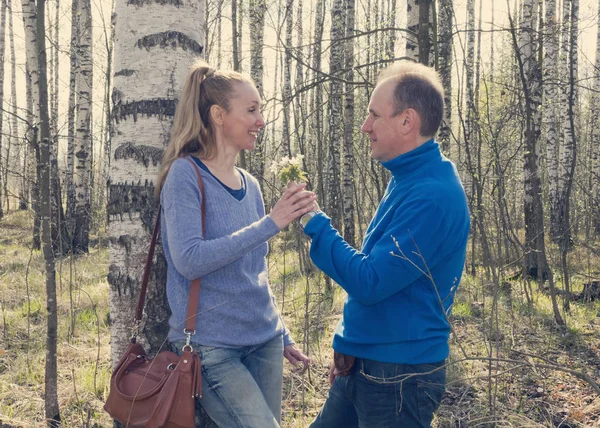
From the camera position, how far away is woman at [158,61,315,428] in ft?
5.85

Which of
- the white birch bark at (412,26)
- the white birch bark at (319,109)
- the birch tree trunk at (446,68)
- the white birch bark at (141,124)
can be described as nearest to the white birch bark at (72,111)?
the white birch bark at (319,109)

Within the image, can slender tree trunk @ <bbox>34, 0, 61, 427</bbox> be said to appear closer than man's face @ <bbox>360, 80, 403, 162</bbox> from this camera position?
No

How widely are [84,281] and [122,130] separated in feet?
19.4

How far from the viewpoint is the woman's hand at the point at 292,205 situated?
1.85m

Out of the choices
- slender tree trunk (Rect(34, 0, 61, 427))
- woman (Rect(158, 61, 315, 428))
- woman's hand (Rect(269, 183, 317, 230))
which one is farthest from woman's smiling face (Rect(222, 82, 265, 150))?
slender tree trunk (Rect(34, 0, 61, 427))

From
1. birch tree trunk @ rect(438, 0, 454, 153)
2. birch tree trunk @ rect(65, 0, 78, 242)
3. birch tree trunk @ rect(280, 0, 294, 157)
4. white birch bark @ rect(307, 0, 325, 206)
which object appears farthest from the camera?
birch tree trunk @ rect(65, 0, 78, 242)

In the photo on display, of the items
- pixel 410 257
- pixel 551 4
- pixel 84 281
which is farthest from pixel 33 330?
pixel 551 4

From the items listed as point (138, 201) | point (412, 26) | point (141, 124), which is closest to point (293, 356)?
point (138, 201)

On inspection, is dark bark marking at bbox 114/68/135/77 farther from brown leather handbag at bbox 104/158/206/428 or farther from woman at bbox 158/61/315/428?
brown leather handbag at bbox 104/158/206/428

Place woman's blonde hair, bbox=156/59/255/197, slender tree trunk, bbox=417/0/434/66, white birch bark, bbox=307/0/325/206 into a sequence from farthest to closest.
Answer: white birch bark, bbox=307/0/325/206 < slender tree trunk, bbox=417/0/434/66 < woman's blonde hair, bbox=156/59/255/197

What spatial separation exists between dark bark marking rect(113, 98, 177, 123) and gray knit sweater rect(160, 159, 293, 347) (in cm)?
43

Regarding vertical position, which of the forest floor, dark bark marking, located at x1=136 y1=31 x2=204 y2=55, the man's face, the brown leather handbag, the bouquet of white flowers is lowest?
the forest floor

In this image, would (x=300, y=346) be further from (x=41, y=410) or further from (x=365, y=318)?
(x=365, y=318)

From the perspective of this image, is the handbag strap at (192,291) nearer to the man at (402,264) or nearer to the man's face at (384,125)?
the man at (402,264)
